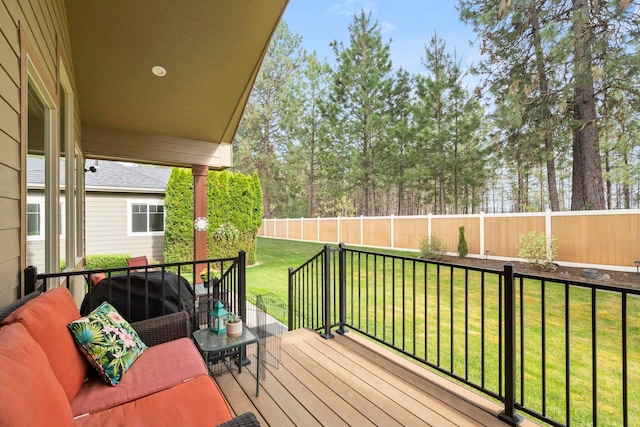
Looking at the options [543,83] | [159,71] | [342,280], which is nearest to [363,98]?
[543,83]

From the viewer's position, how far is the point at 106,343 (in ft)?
5.54

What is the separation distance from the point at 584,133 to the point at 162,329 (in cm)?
1016

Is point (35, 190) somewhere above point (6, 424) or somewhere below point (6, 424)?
above

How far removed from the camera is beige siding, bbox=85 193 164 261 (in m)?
8.28

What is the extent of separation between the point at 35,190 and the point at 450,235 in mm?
9700

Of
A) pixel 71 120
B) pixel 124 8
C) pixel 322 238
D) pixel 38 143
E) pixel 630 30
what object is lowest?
pixel 322 238

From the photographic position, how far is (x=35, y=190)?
2.15m

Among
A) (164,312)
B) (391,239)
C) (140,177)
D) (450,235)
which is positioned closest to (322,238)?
(391,239)

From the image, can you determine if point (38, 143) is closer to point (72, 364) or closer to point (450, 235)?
point (72, 364)

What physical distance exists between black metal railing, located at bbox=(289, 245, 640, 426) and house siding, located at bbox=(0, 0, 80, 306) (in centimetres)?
222

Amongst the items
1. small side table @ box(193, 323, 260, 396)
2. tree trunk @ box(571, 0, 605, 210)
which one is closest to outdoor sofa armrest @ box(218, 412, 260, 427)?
small side table @ box(193, 323, 260, 396)

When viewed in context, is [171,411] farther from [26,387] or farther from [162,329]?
[162,329]

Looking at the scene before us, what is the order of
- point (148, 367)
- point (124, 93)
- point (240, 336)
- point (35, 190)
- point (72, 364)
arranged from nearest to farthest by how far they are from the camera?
point (72, 364)
point (148, 367)
point (35, 190)
point (240, 336)
point (124, 93)

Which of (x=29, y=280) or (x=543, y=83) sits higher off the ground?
(x=543, y=83)
